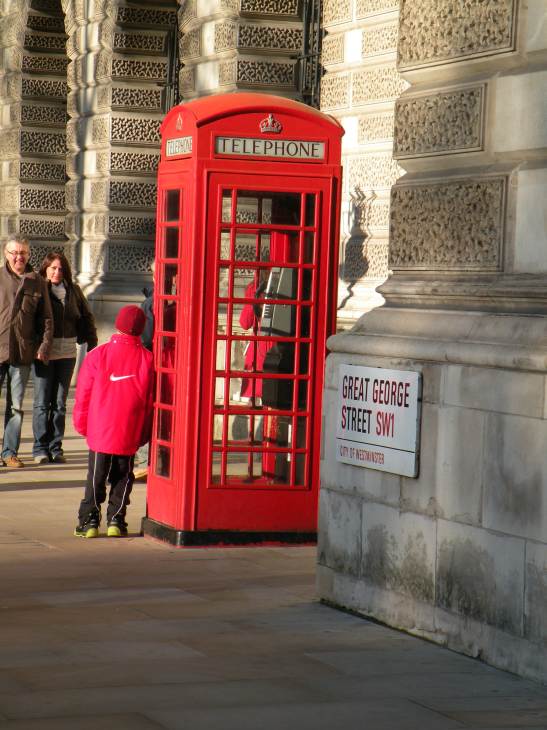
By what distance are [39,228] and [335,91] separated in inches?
426

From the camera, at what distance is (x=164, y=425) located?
9.12 meters

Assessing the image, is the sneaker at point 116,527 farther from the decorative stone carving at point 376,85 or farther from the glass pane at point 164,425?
the decorative stone carving at point 376,85

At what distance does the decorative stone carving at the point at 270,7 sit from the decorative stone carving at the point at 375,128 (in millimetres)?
2850

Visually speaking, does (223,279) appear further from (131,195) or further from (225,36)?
(131,195)

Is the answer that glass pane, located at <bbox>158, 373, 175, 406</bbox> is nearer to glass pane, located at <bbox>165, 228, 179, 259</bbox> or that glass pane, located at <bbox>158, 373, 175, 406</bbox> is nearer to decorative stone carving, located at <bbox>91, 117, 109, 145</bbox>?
glass pane, located at <bbox>165, 228, 179, 259</bbox>

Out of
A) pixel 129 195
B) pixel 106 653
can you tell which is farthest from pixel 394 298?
pixel 129 195

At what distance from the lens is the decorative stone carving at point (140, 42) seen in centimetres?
1970

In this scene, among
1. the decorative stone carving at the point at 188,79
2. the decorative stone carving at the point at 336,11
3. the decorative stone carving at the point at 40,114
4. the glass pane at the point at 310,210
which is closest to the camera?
the glass pane at the point at 310,210

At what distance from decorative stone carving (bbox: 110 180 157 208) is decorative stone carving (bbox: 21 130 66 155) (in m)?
4.38

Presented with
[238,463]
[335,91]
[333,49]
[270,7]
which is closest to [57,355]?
[335,91]

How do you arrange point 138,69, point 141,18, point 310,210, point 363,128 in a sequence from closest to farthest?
point 310,210, point 363,128, point 141,18, point 138,69

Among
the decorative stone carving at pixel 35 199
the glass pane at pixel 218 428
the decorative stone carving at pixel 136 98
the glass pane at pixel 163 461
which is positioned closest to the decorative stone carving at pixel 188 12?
the decorative stone carving at pixel 136 98

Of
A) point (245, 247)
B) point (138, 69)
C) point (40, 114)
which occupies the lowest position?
point (245, 247)

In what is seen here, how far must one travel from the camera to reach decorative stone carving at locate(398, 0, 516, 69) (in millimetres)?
6531
